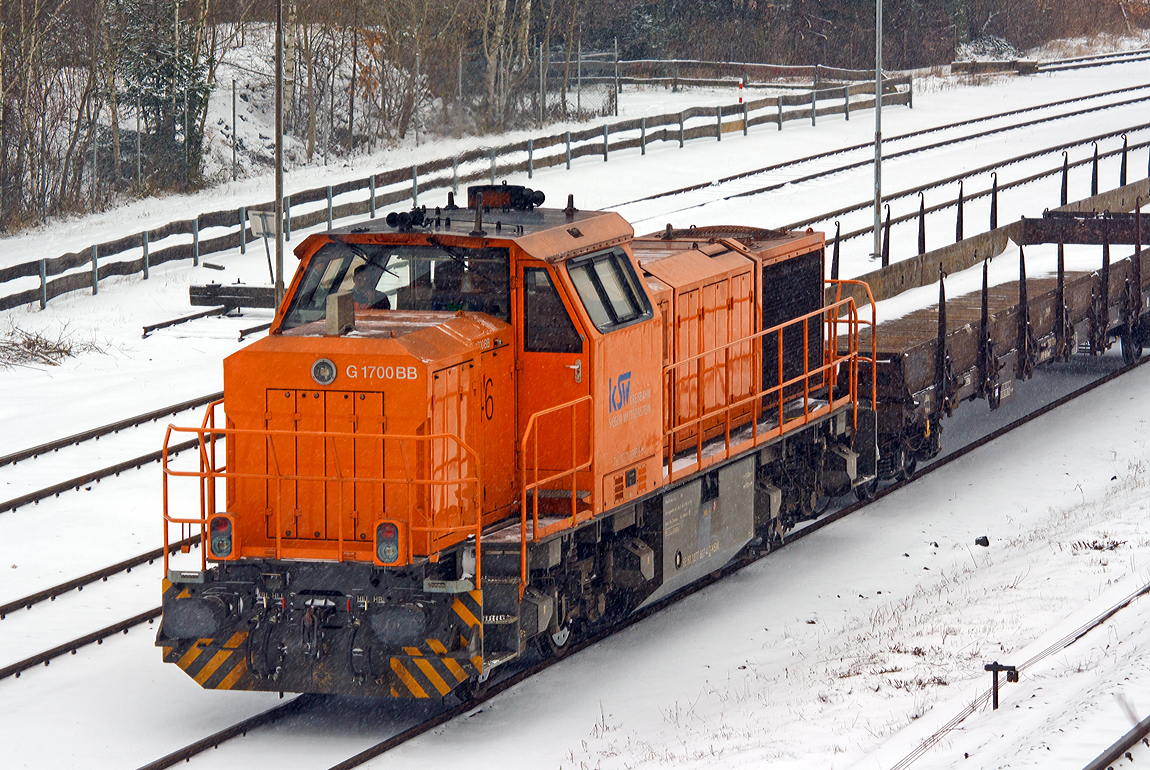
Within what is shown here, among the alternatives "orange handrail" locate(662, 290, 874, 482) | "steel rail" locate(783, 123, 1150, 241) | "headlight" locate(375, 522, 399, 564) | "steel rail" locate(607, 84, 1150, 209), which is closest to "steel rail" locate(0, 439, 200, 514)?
"orange handrail" locate(662, 290, 874, 482)

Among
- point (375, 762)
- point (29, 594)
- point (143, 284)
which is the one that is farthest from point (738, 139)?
point (375, 762)

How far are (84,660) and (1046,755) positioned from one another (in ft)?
24.5

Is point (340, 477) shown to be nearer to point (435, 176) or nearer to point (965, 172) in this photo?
point (965, 172)

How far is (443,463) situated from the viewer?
965 centimetres

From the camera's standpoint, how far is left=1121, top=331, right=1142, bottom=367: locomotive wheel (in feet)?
72.4

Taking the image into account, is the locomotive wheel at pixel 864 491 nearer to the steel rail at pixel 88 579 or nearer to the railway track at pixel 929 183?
the steel rail at pixel 88 579

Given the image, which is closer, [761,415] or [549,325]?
[549,325]

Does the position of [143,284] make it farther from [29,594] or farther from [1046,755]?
[1046,755]

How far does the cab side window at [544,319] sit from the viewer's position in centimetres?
1023

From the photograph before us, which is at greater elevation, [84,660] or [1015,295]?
[1015,295]

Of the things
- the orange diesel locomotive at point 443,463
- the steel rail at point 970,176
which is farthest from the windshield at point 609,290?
the steel rail at point 970,176

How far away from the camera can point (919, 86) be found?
52.2 meters

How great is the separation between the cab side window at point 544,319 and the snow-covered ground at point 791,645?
2.59m

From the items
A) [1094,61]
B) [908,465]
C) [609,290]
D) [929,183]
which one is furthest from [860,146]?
[609,290]
